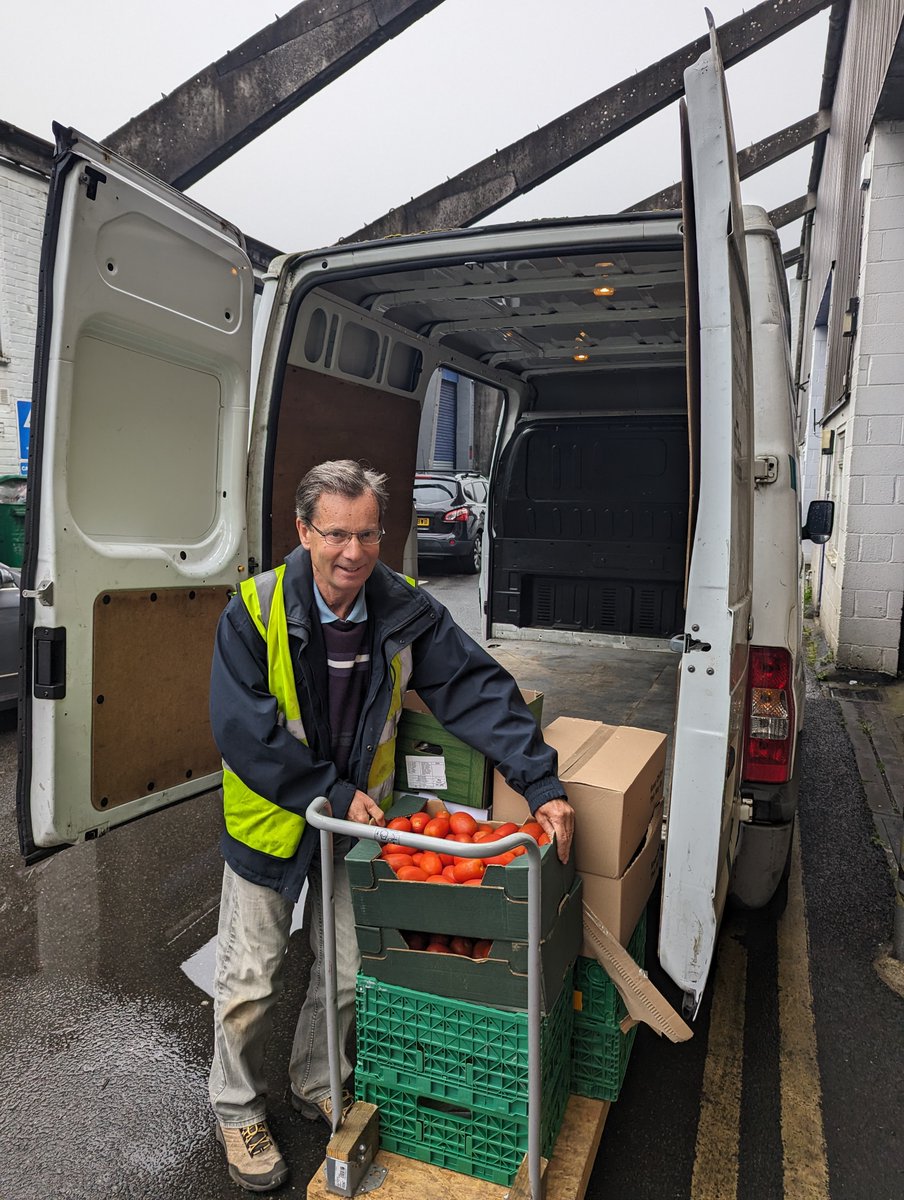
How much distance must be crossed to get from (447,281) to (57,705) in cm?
257

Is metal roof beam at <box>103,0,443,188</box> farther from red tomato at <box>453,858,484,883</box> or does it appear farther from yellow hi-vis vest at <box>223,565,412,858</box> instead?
red tomato at <box>453,858,484,883</box>

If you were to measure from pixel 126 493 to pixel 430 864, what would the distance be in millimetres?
1720

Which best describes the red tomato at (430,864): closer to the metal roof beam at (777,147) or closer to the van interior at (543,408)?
the van interior at (543,408)

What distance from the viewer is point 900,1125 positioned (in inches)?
96.0

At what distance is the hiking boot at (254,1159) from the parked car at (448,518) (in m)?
12.6

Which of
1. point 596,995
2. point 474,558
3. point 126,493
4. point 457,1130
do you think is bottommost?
point 457,1130

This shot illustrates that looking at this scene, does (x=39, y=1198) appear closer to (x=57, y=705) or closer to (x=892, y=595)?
(x=57, y=705)

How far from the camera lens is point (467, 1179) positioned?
6.34 feet

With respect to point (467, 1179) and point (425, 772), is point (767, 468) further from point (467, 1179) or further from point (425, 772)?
point (467, 1179)

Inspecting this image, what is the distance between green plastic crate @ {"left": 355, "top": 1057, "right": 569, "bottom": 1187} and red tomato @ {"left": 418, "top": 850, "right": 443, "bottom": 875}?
520 mm

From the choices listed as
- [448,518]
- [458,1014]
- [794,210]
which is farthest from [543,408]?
[794,210]

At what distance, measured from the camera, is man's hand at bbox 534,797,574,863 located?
2064 mm

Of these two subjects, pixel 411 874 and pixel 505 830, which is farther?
pixel 505 830

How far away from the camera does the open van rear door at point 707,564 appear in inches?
77.8
